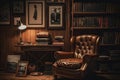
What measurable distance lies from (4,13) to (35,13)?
83 centimetres

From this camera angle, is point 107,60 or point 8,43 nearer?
point 107,60

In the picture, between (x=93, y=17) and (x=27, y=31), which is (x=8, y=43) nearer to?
(x=27, y=31)

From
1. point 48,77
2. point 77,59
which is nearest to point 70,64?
point 77,59

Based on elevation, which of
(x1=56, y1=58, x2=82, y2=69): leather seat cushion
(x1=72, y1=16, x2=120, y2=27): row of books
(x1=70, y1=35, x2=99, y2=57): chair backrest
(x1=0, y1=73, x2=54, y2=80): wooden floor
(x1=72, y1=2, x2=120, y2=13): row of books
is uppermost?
(x1=72, y1=2, x2=120, y2=13): row of books

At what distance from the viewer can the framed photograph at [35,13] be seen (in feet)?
21.6

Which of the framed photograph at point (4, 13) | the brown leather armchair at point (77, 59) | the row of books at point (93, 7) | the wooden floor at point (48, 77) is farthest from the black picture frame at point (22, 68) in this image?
the row of books at point (93, 7)

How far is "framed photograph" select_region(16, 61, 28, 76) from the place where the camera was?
6.14 m

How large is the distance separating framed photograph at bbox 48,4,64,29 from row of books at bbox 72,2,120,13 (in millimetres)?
461

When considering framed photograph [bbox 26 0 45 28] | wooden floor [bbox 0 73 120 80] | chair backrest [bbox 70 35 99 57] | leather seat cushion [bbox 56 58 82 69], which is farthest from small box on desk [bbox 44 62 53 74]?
framed photograph [bbox 26 0 45 28]

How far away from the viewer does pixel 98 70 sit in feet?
20.8

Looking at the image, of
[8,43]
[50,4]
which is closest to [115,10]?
[50,4]

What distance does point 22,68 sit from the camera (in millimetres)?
6215

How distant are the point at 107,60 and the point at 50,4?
6.73 feet

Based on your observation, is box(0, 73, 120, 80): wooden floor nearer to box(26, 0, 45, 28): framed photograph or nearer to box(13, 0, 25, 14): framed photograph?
box(26, 0, 45, 28): framed photograph
